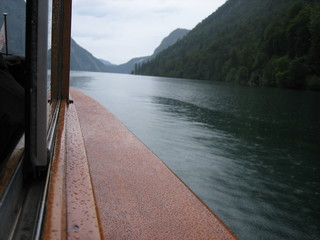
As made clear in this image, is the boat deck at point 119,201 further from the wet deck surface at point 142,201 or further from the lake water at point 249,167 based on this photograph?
the lake water at point 249,167

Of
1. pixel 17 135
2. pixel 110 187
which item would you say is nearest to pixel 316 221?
pixel 110 187

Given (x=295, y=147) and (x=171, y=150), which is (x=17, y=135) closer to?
(x=171, y=150)

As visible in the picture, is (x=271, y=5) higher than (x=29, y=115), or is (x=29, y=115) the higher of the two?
(x=271, y=5)

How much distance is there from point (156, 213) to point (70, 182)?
35 centimetres

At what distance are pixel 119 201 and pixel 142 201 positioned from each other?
0.31 feet

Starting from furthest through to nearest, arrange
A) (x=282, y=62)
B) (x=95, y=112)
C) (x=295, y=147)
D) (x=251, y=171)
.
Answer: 1. (x=282, y=62)
2. (x=295, y=147)
3. (x=251, y=171)
4. (x=95, y=112)

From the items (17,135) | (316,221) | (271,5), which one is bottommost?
(316,221)

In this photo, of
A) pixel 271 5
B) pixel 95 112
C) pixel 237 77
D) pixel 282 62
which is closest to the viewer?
pixel 95 112

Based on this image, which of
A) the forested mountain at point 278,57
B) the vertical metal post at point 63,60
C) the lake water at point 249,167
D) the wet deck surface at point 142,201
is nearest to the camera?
the wet deck surface at point 142,201

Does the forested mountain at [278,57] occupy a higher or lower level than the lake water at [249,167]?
higher

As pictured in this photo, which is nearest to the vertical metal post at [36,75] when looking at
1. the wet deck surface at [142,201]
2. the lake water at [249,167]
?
the wet deck surface at [142,201]

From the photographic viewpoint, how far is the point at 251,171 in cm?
852

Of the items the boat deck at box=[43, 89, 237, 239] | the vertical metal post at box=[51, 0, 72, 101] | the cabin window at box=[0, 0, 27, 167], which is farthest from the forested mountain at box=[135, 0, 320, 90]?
the cabin window at box=[0, 0, 27, 167]

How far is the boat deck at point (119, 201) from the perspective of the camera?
92cm
